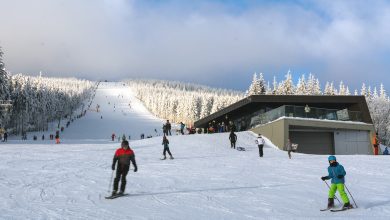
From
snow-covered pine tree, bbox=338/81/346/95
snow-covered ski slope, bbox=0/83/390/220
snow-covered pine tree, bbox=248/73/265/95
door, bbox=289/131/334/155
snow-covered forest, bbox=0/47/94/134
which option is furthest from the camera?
snow-covered pine tree, bbox=338/81/346/95

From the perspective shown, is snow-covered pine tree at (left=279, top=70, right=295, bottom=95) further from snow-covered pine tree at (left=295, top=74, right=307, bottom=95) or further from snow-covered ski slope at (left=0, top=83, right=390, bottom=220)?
snow-covered ski slope at (left=0, top=83, right=390, bottom=220)

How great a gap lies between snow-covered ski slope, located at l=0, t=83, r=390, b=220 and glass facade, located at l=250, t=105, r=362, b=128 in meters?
9.18

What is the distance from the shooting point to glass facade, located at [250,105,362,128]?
101ft

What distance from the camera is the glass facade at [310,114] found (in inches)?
1207

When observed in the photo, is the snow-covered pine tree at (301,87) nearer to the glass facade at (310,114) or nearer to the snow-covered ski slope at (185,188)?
the glass facade at (310,114)

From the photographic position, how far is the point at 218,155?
23.5 metres

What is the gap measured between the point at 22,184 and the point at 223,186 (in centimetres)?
627

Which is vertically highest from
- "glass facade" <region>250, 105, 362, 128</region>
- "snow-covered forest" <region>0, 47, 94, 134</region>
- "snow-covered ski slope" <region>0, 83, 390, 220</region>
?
"snow-covered forest" <region>0, 47, 94, 134</region>

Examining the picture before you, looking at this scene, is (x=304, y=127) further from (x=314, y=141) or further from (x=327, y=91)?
(x=327, y=91)

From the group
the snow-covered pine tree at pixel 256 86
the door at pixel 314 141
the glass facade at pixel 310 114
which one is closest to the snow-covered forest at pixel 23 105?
the glass facade at pixel 310 114

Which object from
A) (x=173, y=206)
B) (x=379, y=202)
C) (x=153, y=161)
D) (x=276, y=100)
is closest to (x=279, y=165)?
(x=153, y=161)

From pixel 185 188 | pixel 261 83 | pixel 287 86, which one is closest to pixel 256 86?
pixel 261 83

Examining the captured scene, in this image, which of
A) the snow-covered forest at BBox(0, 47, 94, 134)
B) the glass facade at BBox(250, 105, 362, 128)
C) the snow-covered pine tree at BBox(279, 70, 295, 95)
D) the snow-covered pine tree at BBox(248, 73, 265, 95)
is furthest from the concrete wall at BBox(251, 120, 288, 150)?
the snow-covered pine tree at BBox(279, 70, 295, 95)

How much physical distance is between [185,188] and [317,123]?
21.4m
